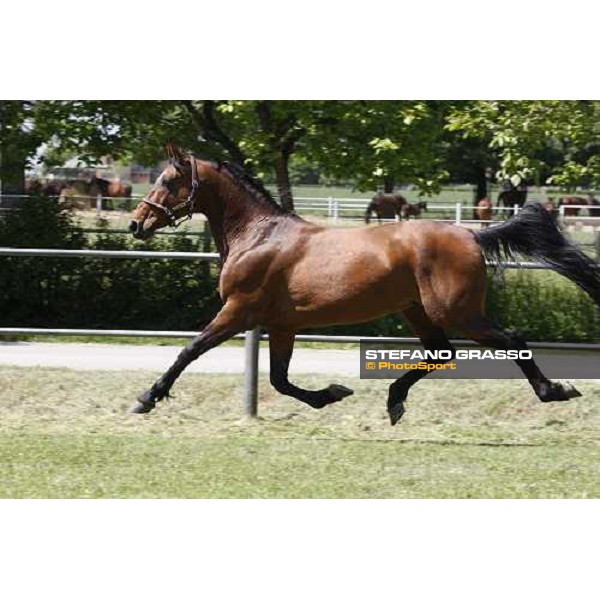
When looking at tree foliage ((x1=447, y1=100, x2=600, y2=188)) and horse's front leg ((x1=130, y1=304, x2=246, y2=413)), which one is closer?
horse's front leg ((x1=130, y1=304, x2=246, y2=413))

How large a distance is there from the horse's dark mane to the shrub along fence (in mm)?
4004

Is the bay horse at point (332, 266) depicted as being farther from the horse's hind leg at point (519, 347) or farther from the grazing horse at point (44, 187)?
the grazing horse at point (44, 187)

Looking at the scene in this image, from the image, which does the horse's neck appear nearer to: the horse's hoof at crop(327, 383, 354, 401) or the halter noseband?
the halter noseband

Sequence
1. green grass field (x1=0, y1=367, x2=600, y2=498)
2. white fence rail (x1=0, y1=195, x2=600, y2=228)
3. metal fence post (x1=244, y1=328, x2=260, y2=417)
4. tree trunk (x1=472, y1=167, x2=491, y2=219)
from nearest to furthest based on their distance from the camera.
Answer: green grass field (x1=0, y1=367, x2=600, y2=498) → metal fence post (x1=244, y1=328, x2=260, y2=417) → white fence rail (x1=0, y1=195, x2=600, y2=228) → tree trunk (x1=472, y1=167, x2=491, y2=219)

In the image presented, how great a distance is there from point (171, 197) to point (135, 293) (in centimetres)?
505

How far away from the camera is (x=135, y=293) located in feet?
45.4

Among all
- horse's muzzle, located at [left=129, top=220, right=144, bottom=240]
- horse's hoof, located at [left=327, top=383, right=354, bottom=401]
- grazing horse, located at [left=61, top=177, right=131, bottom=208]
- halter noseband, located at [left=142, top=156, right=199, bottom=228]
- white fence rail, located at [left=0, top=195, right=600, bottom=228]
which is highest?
halter noseband, located at [left=142, top=156, right=199, bottom=228]

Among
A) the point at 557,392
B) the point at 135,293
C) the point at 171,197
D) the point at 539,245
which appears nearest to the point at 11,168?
the point at 135,293

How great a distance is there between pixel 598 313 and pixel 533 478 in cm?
578

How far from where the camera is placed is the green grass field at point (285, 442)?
7.00 metres

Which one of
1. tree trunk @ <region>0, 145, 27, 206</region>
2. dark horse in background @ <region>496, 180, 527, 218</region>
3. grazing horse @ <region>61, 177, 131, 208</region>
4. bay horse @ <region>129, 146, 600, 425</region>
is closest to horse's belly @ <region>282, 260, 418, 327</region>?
bay horse @ <region>129, 146, 600, 425</region>

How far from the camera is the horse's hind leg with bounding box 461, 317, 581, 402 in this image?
8648mm

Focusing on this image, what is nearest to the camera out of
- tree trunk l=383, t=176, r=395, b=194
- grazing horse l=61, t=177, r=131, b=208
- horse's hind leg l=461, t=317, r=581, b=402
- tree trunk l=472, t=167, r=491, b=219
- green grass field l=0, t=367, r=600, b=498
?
green grass field l=0, t=367, r=600, b=498

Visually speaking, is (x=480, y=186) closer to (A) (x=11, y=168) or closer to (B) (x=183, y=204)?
(A) (x=11, y=168)
